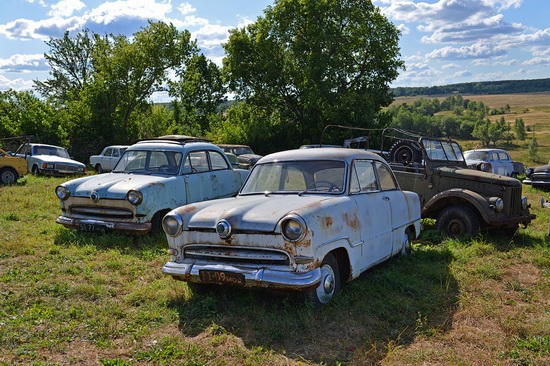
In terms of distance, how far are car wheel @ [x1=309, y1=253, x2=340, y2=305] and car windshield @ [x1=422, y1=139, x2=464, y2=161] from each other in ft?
17.1

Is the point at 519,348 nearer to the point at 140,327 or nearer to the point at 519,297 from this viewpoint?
the point at 519,297

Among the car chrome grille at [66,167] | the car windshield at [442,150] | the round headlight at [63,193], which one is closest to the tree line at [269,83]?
the car chrome grille at [66,167]

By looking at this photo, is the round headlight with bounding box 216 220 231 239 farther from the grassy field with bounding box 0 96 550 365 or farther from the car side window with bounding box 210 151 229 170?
the car side window with bounding box 210 151 229 170

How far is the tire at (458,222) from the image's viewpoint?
28.9 ft

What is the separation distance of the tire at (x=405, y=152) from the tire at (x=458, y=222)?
1625 millimetres

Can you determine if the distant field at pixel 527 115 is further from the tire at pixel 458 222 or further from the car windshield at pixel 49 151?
the tire at pixel 458 222

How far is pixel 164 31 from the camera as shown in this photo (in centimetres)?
3666

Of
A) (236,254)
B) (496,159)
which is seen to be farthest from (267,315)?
(496,159)

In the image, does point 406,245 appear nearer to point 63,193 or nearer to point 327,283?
point 327,283

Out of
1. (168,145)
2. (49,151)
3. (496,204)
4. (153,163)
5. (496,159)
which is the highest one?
(168,145)

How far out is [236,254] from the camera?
5160mm

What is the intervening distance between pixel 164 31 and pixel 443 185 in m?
31.1

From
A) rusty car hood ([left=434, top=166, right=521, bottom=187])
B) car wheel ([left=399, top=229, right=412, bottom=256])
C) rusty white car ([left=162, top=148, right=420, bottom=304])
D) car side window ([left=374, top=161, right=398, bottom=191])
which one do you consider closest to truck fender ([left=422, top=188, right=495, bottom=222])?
rusty car hood ([left=434, top=166, right=521, bottom=187])

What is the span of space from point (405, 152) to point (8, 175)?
1272 cm
